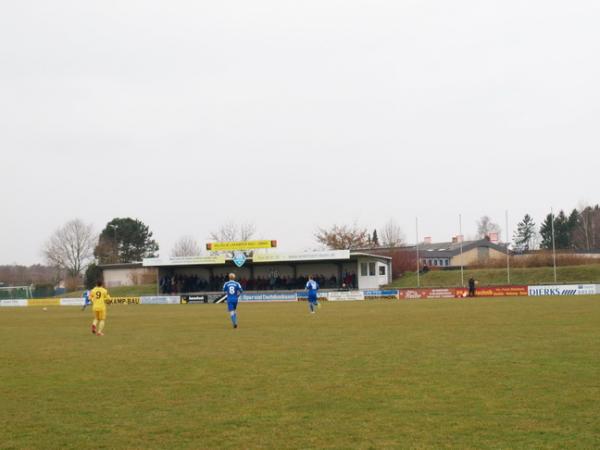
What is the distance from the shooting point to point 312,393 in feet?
36.6

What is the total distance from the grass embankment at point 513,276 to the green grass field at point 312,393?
5075 cm

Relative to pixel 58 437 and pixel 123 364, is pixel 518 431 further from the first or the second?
pixel 123 364

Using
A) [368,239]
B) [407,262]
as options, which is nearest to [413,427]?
[407,262]

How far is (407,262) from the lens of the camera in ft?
289

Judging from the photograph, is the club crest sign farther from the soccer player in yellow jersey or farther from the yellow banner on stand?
the soccer player in yellow jersey

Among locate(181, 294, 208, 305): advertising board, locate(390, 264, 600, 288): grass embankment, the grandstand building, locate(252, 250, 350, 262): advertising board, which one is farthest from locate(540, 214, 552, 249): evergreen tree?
locate(181, 294, 208, 305): advertising board

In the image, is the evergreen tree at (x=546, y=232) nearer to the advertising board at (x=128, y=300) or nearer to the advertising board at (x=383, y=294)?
the advertising board at (x=383, y=294)

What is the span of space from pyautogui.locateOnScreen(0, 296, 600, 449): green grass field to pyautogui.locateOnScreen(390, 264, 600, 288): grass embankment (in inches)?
1998

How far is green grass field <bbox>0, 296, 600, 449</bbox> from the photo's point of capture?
8.34 metres

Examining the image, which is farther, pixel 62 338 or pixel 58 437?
pixel 62 338

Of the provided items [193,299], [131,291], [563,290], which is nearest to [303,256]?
[193,299]

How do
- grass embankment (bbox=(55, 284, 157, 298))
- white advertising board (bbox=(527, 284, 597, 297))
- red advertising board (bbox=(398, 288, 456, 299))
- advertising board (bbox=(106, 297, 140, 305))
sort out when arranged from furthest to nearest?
1. grass embankment (bbox=(55, 284, 157, 298))
2. advertising board (bbox=(106, 297, 140, 305))
3. red advertising board (bbox=(398, 288, 456, 299))
4. white advertising board (bbox=(527, 284, 597, 297))

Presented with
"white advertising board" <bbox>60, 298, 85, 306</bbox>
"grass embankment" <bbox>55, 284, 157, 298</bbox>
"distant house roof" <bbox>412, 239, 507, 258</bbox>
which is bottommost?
"white advertising board" <bbox>60, 298, 85, 306</bbox>

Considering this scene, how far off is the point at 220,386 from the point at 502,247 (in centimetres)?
10926
